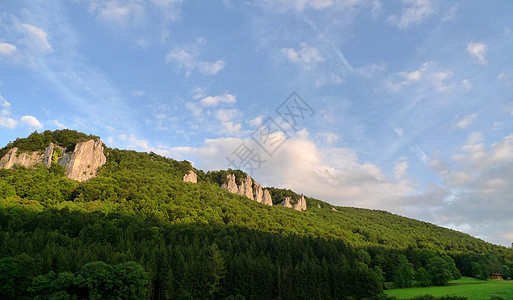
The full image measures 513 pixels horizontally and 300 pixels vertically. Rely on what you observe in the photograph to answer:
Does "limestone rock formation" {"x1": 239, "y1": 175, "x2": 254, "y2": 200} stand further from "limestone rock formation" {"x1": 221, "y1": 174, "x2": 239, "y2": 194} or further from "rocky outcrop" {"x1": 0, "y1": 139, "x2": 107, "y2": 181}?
"rocky outcrop" {"x1": 0, "y1": 139, "x2": 107, "y2": 181}

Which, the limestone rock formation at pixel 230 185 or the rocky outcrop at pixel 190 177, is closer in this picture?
the rocky outcrop at pixel 190 177

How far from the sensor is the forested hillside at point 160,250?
1401 inches

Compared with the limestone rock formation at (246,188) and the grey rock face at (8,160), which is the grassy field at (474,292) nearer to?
the limestone rock formation at (246,188)

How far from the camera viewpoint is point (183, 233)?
201 feet

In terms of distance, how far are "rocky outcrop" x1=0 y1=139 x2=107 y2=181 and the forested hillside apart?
289 centimetres

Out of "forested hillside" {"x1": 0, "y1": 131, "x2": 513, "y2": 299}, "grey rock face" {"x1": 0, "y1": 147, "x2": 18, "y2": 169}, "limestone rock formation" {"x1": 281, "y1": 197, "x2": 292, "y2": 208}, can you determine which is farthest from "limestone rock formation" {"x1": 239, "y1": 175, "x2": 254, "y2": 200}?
"grey rock face" {"x1": 0, "y1": 147, "x2": 18, "y2": 169}

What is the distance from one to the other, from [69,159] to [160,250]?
55.0 metres

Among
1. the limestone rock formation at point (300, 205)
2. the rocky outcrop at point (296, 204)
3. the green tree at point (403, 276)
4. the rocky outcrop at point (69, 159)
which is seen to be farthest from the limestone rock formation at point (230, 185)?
the green tree at point (403, 276)

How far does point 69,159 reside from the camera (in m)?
82.8

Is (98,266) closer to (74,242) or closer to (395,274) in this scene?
(74,242)

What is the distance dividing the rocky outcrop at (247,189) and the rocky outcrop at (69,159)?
53312 mm

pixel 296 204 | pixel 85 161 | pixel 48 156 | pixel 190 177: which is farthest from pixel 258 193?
pixel 48 156

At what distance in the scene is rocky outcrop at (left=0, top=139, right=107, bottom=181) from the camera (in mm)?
78188

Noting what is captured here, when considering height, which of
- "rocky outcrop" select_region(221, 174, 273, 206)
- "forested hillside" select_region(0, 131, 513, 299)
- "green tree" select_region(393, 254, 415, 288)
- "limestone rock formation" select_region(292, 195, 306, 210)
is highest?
"rocky outcrop" select_region(221, 174, 273, 206)
